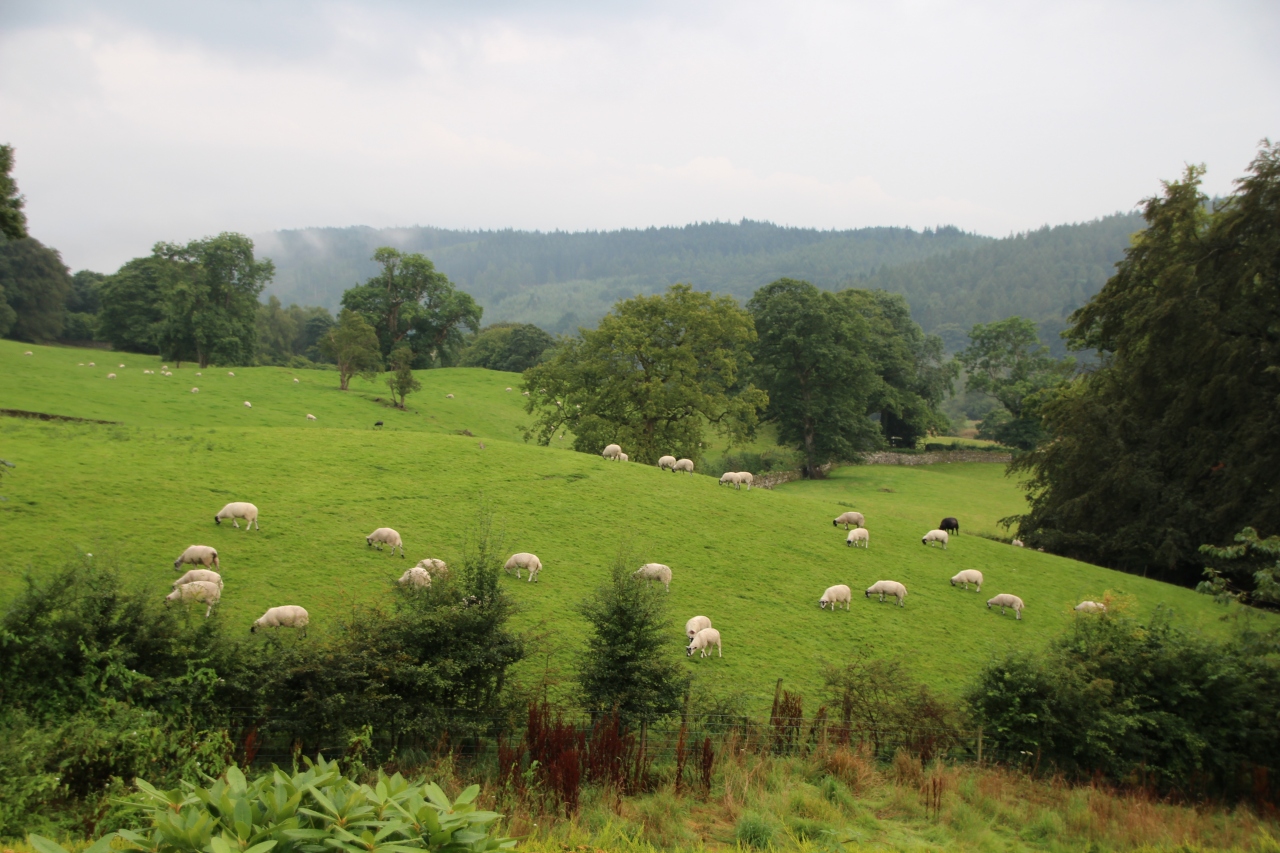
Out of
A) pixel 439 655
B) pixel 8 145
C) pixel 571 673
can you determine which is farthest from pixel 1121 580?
pixel 8 145

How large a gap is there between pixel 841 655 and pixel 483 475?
1438 centimetres

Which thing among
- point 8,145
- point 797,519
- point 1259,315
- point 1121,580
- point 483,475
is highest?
point 8,145

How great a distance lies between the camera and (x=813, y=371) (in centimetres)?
6419

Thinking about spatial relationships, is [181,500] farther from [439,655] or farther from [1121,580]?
[1121,580]

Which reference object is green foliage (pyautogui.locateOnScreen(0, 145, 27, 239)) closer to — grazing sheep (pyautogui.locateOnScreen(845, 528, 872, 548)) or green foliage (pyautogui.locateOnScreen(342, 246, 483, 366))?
grazing sheep (pyautogui.locateOnScreen(845, 528, 872, 548))

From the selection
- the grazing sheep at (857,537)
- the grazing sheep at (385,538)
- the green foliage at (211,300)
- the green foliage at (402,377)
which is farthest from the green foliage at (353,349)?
the grazing sheep at (857,537)

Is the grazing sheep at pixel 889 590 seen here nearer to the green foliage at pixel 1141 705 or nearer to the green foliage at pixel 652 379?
the green foliage at pixel 1141 705

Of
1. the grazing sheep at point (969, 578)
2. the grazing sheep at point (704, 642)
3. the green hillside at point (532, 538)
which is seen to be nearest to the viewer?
the grazing sheep at point (704, 642)

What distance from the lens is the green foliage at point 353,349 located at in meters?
56.1

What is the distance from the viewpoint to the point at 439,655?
11.1m

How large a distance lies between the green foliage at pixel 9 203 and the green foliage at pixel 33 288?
70.9 m

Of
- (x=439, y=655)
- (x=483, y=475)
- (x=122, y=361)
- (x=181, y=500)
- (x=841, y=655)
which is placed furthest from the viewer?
(x=122, y=361)

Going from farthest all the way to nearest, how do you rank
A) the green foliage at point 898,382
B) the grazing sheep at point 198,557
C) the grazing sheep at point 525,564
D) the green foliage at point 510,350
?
the green foliage at point 510,350
the green foliage at point 898,382
the grazing sheep at point 525,564
the grazing sheep at point 198,557

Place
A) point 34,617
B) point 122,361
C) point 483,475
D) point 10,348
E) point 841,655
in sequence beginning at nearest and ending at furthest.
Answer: point 34,617, point 841,655, point 483,475, point 10,348, point 122,361
